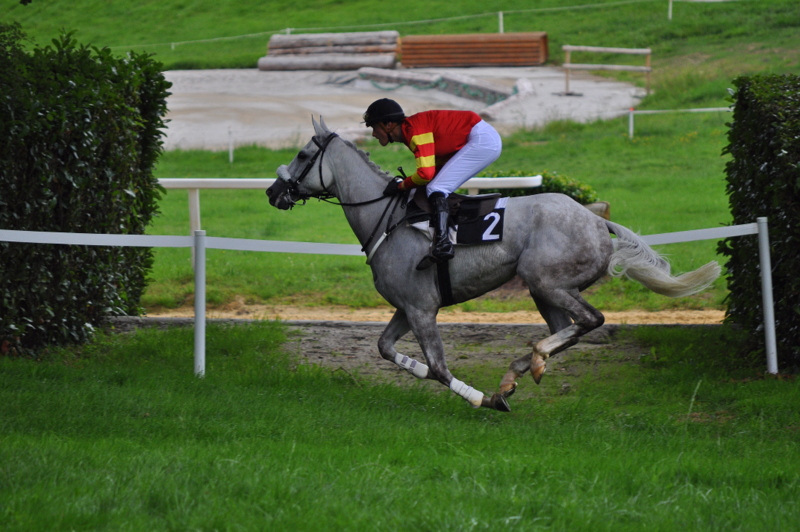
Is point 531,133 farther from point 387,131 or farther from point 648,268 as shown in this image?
point 387,131

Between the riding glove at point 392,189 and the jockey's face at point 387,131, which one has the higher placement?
the jockey's face at point 387,131

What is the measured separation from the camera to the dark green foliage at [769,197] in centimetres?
675

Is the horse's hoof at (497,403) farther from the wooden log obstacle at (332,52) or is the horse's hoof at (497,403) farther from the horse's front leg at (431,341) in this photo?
the wooden log obstacle at (332,52)

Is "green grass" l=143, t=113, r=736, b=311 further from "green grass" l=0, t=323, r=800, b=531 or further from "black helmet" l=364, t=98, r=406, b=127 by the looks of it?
"black helmet" l=364, t=98, r=406, b=127

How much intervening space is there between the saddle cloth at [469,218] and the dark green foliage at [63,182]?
2905mm

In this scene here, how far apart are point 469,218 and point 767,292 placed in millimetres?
2384

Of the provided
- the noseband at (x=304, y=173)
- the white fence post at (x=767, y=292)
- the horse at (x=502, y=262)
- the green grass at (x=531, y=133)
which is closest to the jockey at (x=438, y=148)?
the horse at (x=502, y=262)

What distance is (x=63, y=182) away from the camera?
24.6 feet

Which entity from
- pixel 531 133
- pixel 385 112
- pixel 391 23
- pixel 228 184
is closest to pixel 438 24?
pixel 391 23

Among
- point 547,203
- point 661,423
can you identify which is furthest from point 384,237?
point 661,423

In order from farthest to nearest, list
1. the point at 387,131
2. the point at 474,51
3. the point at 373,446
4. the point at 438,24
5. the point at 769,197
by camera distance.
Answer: the point at 438,24, the point at 474,51, the point at 769,197, the point at 387,131, the point at 373,446

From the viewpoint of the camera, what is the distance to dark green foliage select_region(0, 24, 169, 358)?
708 cm

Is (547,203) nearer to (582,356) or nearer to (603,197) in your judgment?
(582,356)

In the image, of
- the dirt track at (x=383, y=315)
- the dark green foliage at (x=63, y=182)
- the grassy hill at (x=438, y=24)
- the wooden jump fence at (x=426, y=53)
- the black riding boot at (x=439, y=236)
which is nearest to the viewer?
the black riding boot at (x=439, y=236)
